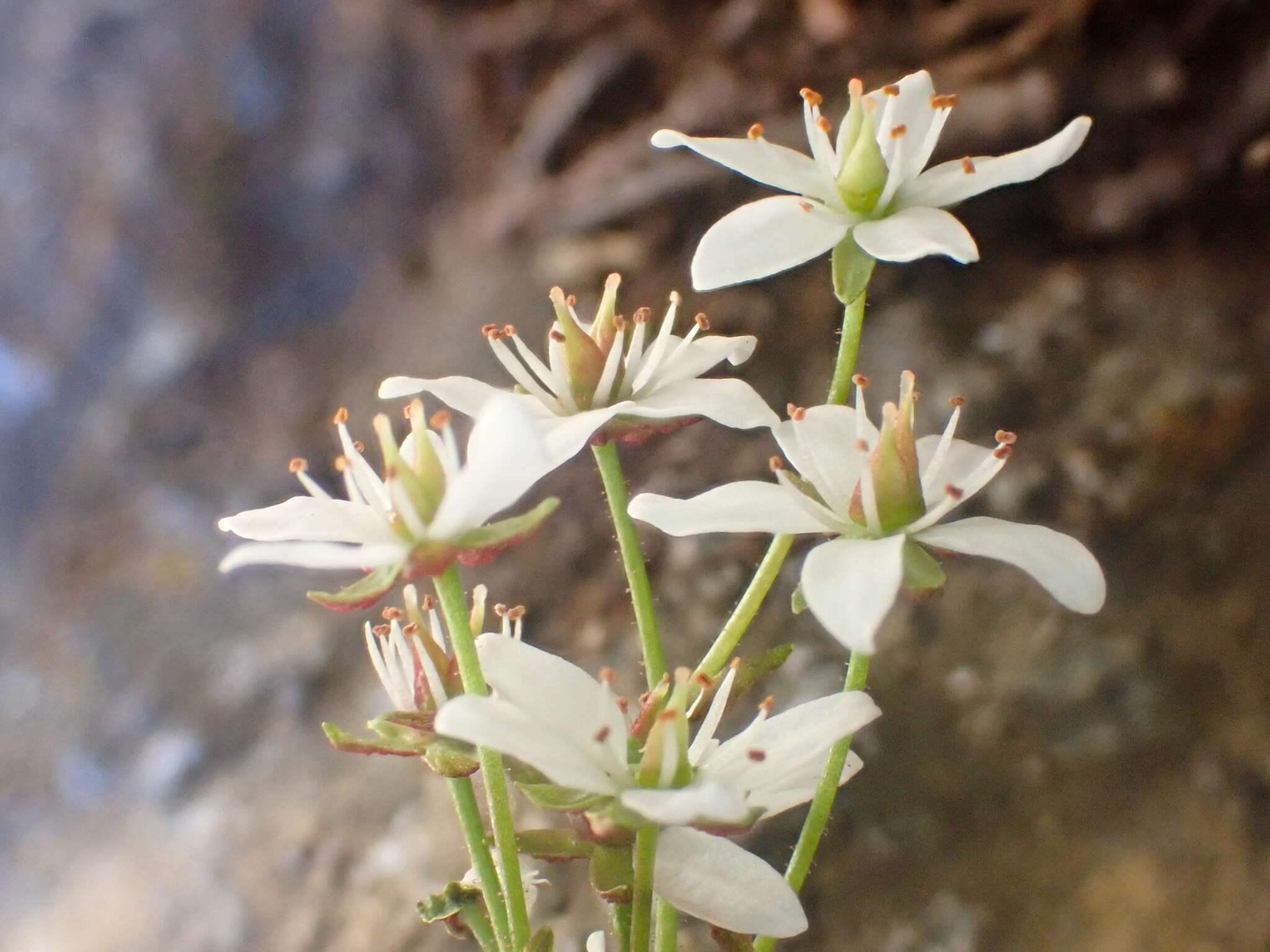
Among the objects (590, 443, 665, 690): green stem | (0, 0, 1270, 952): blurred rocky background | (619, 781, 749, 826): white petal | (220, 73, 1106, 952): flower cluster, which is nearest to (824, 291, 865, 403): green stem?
(220, 73, 1106, 952): flower cluster

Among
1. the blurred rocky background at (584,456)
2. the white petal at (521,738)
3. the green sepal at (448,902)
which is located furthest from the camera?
the blurred rocky background at (584,456)

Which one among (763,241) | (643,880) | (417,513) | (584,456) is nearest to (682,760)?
(643,880)

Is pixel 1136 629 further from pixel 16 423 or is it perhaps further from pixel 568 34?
pixel 16 423

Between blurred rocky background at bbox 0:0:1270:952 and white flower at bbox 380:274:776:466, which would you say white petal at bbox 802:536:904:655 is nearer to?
white flower at bbox 380:274:776:466

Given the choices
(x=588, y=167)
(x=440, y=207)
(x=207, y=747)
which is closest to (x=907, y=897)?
(x=207, y=747)

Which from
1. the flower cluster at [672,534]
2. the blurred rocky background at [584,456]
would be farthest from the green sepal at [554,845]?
the blurred rocky background at [584,456]

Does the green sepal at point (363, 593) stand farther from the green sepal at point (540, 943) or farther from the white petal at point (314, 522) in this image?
the green sepal at point (540, 943)

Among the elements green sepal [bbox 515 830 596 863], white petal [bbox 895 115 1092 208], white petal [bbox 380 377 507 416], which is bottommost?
green sepal [bbox 515 830 596 863]
